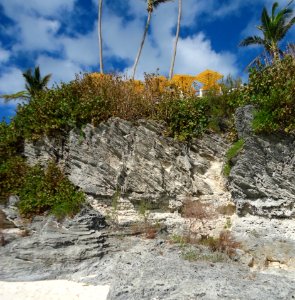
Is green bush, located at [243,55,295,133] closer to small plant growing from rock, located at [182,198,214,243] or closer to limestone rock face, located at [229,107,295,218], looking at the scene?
limestone rock face, located at [229,107,295,218]

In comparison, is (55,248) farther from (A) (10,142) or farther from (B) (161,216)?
(A) (10,142)

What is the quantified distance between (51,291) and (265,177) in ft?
21.9

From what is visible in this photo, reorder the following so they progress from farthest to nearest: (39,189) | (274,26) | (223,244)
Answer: (274,26) < (39,189) < (223,244)

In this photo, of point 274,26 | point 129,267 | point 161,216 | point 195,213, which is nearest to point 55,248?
point 129,267

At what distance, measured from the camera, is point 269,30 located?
2047cm

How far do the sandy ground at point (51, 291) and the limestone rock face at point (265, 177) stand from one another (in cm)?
497

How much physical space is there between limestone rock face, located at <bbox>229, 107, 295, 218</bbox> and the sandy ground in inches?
196

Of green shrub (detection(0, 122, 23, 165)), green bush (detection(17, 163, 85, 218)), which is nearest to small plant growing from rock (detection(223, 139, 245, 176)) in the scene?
green bush (detection(17, 163, 85, 218))

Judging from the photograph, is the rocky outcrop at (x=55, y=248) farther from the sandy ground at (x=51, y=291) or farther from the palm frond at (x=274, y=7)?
the palm frond at (x=274, y=7)

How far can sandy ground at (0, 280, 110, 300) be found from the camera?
812 cm

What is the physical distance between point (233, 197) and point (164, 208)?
7.32 ft

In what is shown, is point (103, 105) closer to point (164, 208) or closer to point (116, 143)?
point (116, 143)

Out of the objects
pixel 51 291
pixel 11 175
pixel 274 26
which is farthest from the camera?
pixel 274 26

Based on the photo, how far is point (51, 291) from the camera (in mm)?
8414
